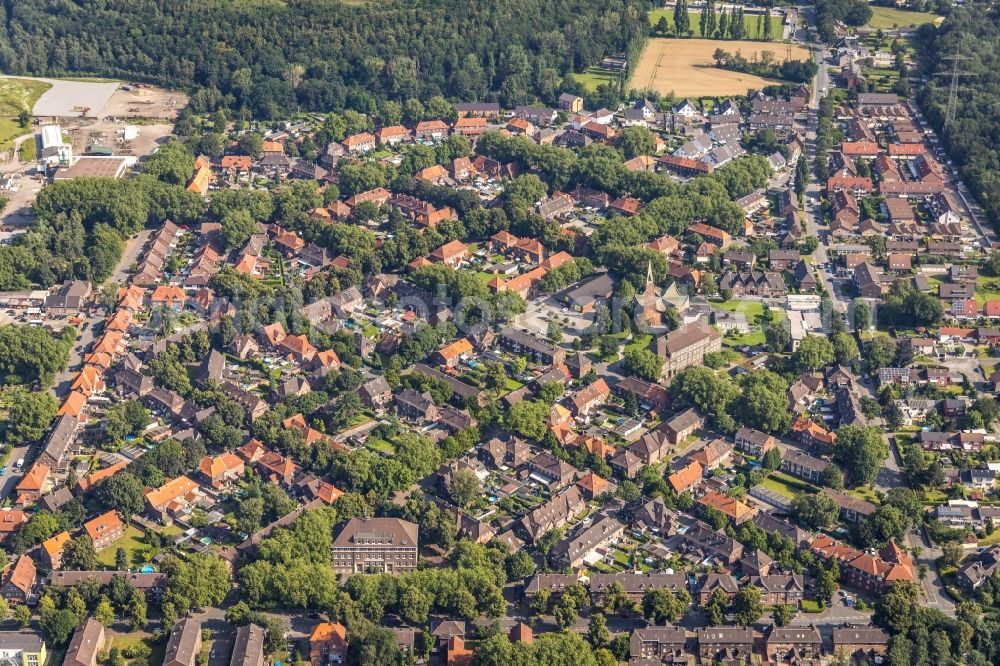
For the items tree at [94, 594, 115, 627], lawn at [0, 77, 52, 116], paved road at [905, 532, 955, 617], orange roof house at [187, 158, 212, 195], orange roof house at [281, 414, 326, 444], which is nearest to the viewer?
tree at [94, 594, 115, 627]

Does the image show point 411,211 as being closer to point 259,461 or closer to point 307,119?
point 307,119

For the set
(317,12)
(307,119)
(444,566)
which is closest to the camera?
(444,566)

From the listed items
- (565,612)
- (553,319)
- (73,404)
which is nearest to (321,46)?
(553,319)

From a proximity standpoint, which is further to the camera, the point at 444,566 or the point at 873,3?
the point at 873,3

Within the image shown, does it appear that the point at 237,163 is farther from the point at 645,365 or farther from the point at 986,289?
the point at 986,289

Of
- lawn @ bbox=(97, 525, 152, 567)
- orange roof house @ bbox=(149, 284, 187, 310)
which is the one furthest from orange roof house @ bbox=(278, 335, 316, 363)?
lawn @ bbox=(97, 525, 152, 567)

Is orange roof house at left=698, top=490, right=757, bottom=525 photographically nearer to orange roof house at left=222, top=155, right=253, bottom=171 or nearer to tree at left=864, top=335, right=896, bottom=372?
tree at left=864, top=335, right=896, bottom=372

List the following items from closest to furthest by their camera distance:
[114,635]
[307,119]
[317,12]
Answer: [114,635]
[307,119]
[317,12]

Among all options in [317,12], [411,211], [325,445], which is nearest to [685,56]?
[317,12]
